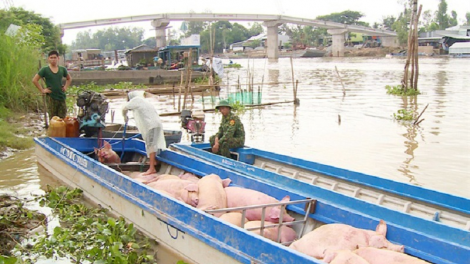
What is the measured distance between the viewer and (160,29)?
6569 cm

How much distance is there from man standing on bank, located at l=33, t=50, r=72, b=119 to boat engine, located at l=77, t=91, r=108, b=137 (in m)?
0.97

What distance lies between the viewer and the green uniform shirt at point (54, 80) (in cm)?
827

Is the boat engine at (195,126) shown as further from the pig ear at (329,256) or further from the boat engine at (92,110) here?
the pig ear at (329,256)

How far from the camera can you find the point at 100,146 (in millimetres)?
7492

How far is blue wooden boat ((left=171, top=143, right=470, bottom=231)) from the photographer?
4605mm

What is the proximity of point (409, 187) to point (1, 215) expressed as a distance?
445 cm

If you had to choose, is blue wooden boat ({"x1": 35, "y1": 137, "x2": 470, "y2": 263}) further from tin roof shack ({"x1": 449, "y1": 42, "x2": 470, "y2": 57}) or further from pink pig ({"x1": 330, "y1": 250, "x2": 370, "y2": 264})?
tin roof shack ({"x1": 449, "y1": 42, "x2": 470, "y2": 57})

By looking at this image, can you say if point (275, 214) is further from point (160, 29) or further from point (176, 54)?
point (160, 29)

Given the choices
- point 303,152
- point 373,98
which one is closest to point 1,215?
point 303,152

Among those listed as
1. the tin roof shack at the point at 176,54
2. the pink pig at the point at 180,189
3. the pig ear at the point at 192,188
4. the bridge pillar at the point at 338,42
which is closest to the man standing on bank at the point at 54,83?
the pink pig at the point at 180,189

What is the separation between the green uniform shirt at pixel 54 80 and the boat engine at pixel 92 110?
3.17 ft

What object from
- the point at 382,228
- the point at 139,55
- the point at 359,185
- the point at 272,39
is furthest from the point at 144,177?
the point at 272,39


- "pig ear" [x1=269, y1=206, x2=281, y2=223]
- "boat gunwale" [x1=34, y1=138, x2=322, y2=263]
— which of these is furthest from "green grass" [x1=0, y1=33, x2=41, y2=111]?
"pig ear" [x1=269, y1=206, x2=281, y2=223]

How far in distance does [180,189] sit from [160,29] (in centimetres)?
6291
